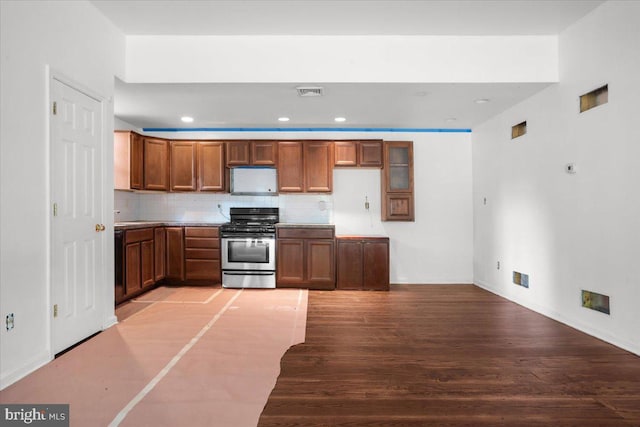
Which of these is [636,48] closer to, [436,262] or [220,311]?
[436,262]

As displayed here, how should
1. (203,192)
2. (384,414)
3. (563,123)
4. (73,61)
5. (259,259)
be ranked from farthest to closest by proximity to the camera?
(203,192), (259,259), (563,123), (73,61), (384,414)

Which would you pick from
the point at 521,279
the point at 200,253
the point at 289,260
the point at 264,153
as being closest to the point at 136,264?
the point at 200,253

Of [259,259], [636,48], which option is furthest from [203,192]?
[636,48]

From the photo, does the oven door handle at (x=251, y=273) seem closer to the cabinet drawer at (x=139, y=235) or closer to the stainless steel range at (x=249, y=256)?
the stainless steel range at (x=249, y=256)

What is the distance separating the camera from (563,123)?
11.4ft

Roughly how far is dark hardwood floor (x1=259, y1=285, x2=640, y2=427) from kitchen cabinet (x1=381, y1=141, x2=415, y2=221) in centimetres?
198

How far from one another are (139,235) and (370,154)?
134 inches

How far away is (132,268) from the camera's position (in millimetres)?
4277

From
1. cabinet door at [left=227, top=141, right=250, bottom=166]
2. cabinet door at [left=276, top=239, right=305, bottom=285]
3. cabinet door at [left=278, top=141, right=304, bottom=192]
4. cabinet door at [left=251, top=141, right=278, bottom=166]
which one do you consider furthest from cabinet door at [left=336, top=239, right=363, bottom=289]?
cabinet door at [left=227, top=141, right=250, bottom=166]

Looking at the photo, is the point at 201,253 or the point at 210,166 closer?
the point at 201,253

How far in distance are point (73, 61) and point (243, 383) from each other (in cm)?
282

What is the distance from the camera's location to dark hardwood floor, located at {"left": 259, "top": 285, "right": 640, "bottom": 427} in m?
1.90

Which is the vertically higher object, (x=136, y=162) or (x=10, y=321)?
(x=136, y=162)

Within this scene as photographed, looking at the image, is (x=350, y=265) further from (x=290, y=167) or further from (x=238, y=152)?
(x=238, y=152)
